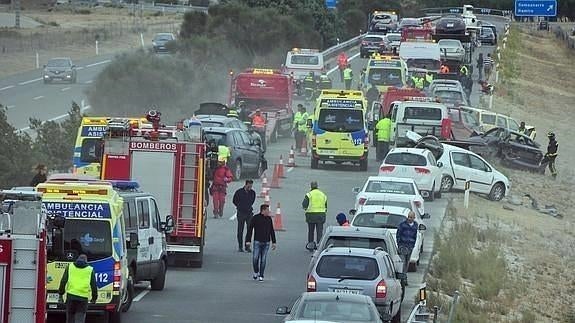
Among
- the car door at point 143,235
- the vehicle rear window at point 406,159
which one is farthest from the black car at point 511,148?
the car door at point 143,235

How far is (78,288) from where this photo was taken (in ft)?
64.6

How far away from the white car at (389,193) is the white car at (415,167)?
18.2 ft

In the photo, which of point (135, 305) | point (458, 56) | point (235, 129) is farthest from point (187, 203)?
point (458, 56)

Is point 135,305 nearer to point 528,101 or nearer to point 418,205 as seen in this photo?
point 418,205

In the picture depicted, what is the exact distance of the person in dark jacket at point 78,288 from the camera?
19.7m

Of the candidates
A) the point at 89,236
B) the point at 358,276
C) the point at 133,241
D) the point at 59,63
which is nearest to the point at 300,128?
the point at 133,241

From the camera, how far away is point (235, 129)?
141 feet

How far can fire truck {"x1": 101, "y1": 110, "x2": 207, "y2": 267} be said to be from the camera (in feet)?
92.6

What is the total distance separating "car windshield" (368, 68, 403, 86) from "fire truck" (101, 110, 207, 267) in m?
32.6

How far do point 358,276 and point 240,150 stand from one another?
20.5 metres

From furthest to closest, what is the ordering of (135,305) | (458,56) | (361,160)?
(458,56)
(361,160)
(135,305)

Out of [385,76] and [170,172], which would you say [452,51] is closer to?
[385,76]

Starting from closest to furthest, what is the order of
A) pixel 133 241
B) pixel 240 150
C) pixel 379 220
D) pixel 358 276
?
pixel 358 276
pixel 133 241
pixel 379 220
pixel 240 150

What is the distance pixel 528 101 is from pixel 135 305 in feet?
202
